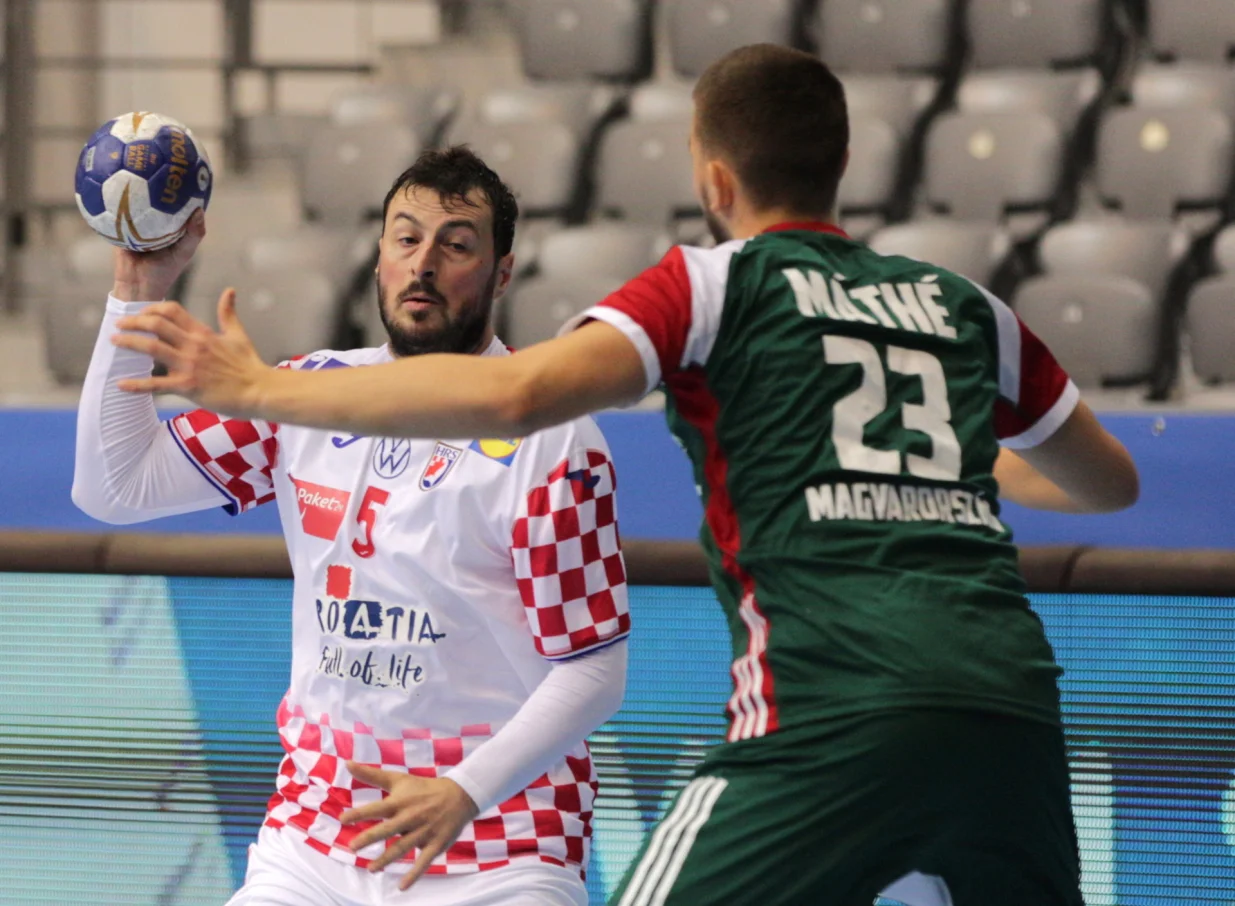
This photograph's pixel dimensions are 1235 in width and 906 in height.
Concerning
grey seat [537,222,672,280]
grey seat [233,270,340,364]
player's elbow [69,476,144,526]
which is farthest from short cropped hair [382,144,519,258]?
grey seat [233,270,340,364]

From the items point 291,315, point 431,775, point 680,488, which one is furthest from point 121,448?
point 291,315

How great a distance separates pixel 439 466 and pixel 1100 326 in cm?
416

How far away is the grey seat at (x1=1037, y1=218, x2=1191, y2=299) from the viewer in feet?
22.0

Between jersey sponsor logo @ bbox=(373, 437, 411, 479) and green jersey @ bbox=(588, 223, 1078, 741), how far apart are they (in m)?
0.72

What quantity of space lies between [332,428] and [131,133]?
1.13 metres

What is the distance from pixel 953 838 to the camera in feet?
6.61

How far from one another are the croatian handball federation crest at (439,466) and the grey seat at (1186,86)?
549 cm

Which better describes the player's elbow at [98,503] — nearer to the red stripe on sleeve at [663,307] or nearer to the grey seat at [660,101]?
the red stripe on sleeve at [663,307]

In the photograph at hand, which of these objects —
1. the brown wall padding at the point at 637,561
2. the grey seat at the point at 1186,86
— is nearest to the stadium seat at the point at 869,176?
the grey seat at the point at 1186,86

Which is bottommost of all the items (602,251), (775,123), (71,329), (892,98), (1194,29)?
(71,329)

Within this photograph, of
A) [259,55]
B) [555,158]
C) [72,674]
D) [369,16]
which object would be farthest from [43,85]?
[72,674]

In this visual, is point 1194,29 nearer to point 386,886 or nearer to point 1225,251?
point 1225,251

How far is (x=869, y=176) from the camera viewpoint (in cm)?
739

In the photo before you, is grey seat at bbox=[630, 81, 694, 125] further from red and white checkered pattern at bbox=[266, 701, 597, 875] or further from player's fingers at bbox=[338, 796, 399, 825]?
player's fingers at bbox=[338, 796, 399, 825]
